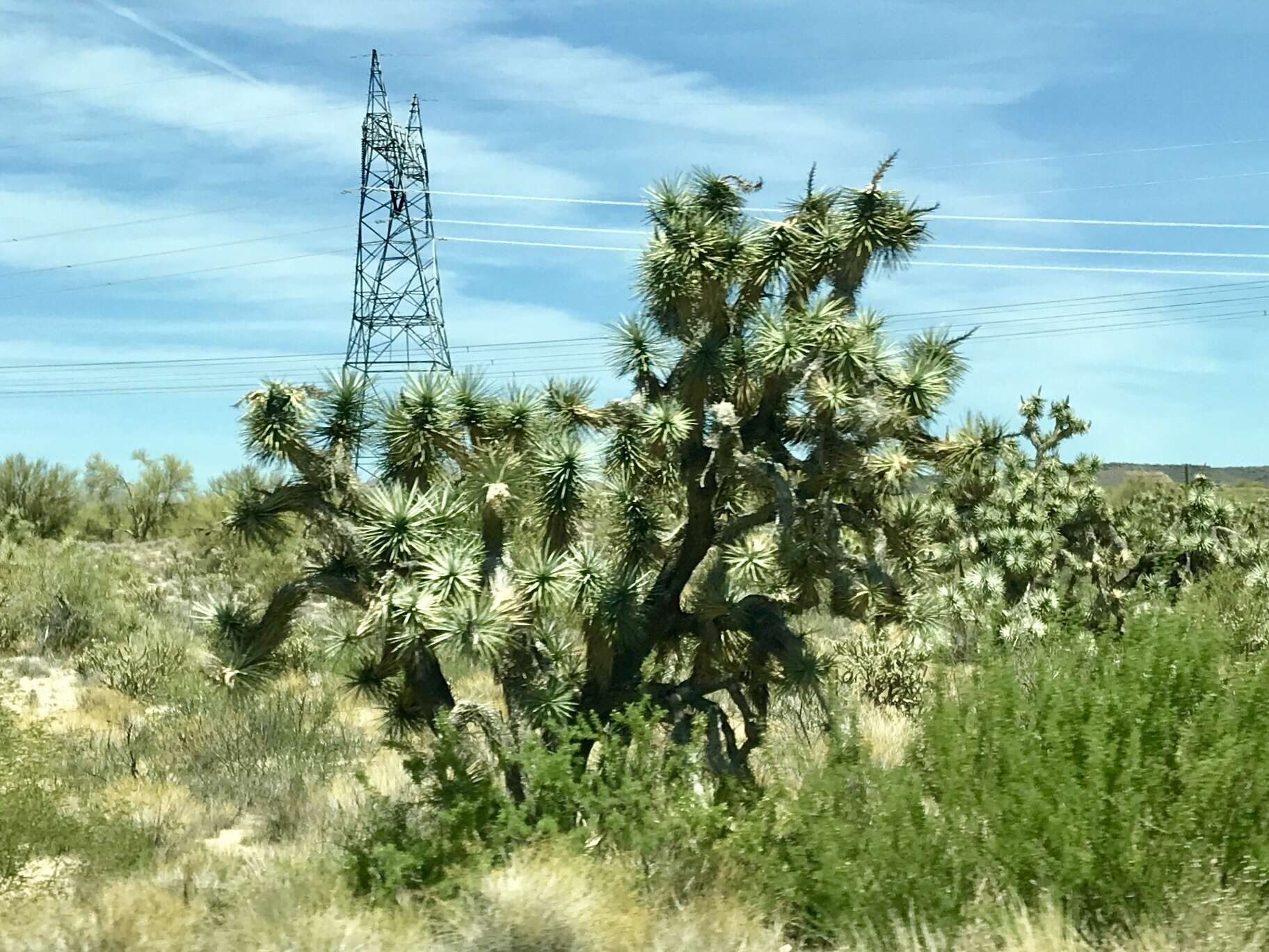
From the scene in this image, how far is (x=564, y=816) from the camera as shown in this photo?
7.04 m

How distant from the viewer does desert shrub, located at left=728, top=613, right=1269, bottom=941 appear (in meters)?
5.78

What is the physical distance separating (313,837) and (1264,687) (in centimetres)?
622

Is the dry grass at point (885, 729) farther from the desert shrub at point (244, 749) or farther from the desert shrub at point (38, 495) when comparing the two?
the desert shrub at point (38, 495)

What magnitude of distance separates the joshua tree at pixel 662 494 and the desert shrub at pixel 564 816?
1.31ft

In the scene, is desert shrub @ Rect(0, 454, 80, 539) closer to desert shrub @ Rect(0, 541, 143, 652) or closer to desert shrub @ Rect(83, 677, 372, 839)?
desert shrub @ Rect(0, 541, 143, 652)

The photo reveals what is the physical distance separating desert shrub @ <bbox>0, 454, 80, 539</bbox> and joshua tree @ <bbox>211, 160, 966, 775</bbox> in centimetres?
3000

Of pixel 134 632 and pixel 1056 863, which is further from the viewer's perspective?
pixel 134 632

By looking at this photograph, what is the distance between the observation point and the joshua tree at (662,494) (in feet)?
23.8

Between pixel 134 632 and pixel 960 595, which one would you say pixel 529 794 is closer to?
pixel 960 595

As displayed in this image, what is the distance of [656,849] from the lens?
6.80 m

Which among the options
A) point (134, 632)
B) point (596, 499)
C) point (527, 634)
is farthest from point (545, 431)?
point (134, 632)

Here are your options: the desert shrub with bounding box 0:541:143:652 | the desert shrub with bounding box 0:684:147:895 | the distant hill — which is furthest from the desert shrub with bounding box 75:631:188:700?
the distant hill

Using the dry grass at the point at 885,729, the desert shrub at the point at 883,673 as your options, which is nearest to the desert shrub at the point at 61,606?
the desert shrub at the point at 883,673

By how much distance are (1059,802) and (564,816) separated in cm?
250
